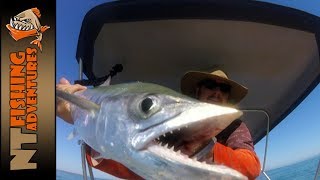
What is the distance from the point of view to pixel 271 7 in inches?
119

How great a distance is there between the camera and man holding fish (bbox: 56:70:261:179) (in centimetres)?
176

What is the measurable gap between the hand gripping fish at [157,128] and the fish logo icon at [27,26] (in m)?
0.84

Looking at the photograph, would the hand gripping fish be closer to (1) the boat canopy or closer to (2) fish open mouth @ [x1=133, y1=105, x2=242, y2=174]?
(2) fish open mouth @ [x1=133, y1=105, x2=242, y2=174]

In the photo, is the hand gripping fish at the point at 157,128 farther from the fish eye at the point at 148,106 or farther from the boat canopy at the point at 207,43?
the boat canopy at the point at 207,43

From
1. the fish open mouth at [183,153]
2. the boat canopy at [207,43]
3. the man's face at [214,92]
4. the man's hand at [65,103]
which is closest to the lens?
the fish open mouth at [183,153]

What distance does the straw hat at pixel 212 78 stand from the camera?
2717mm

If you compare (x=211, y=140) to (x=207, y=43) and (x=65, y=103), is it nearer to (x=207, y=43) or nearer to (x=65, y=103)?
(x=65, y=103)

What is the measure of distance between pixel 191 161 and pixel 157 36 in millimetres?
1922

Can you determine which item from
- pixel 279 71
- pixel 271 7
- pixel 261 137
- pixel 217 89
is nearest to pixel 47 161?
pixel 217 89

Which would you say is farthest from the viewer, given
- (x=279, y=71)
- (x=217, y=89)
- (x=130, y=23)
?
(x=279, y=71)

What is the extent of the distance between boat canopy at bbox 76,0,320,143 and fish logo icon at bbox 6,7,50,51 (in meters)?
0.68

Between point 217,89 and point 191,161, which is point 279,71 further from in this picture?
point 191,161

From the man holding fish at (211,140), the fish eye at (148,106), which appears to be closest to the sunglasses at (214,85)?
the man holding fish at (211,140)

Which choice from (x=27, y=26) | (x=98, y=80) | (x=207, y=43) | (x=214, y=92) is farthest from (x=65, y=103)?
(x=207, y=43)
